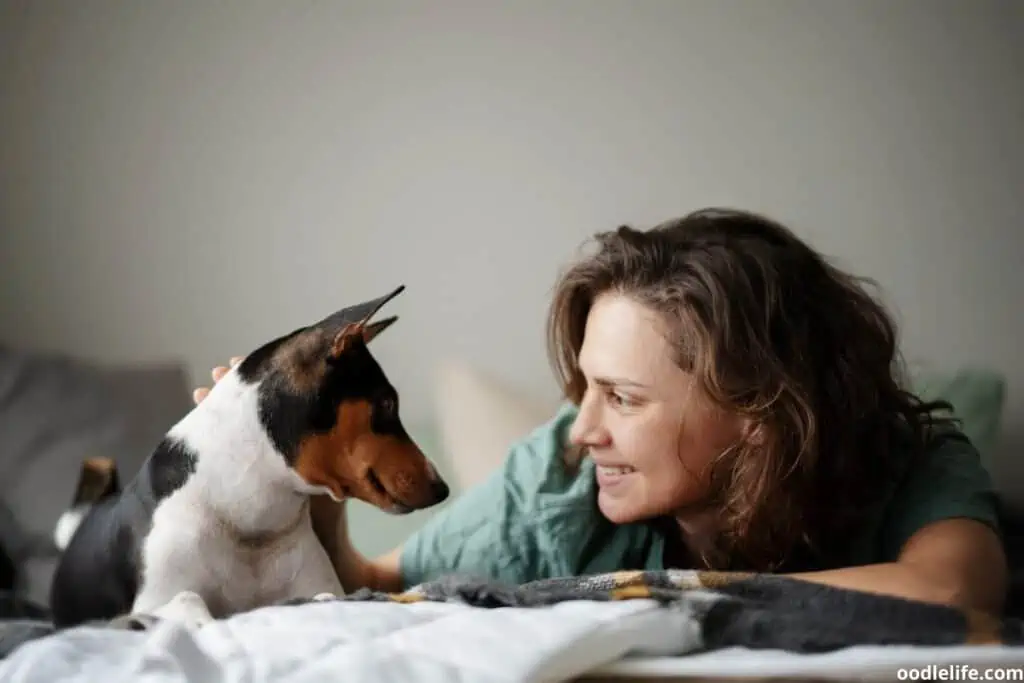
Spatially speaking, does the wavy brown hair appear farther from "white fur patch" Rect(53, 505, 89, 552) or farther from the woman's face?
"white fur patch" Rect(53, 505, 89, 552)

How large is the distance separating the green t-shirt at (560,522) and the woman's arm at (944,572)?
0.04 m

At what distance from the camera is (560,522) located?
3.49ft

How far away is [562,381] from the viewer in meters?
1.19

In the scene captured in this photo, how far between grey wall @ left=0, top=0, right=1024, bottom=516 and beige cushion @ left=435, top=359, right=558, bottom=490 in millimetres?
34

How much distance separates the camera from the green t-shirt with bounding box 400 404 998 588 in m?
1.00

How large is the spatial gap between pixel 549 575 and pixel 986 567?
Result: 414 millimetres

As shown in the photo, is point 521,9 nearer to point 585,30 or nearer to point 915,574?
point 585,30

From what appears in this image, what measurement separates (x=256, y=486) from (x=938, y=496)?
619 millimetres

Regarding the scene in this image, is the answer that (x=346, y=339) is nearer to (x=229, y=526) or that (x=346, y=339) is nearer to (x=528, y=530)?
(x=229, y=526)

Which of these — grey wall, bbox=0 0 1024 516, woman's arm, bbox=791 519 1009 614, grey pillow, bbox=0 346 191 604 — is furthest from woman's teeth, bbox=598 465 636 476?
grey pillow, bbox=0 346 191 604

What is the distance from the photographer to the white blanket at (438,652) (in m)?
0.63

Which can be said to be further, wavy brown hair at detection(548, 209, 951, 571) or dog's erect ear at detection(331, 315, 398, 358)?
wavy brown hair at detection(548, 209, 951, 571)

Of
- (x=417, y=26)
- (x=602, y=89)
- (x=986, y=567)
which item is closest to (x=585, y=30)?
(x=602, y=89)

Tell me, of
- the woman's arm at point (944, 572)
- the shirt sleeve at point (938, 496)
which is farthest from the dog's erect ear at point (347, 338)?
the shirt sleeve at point (938, 496)
